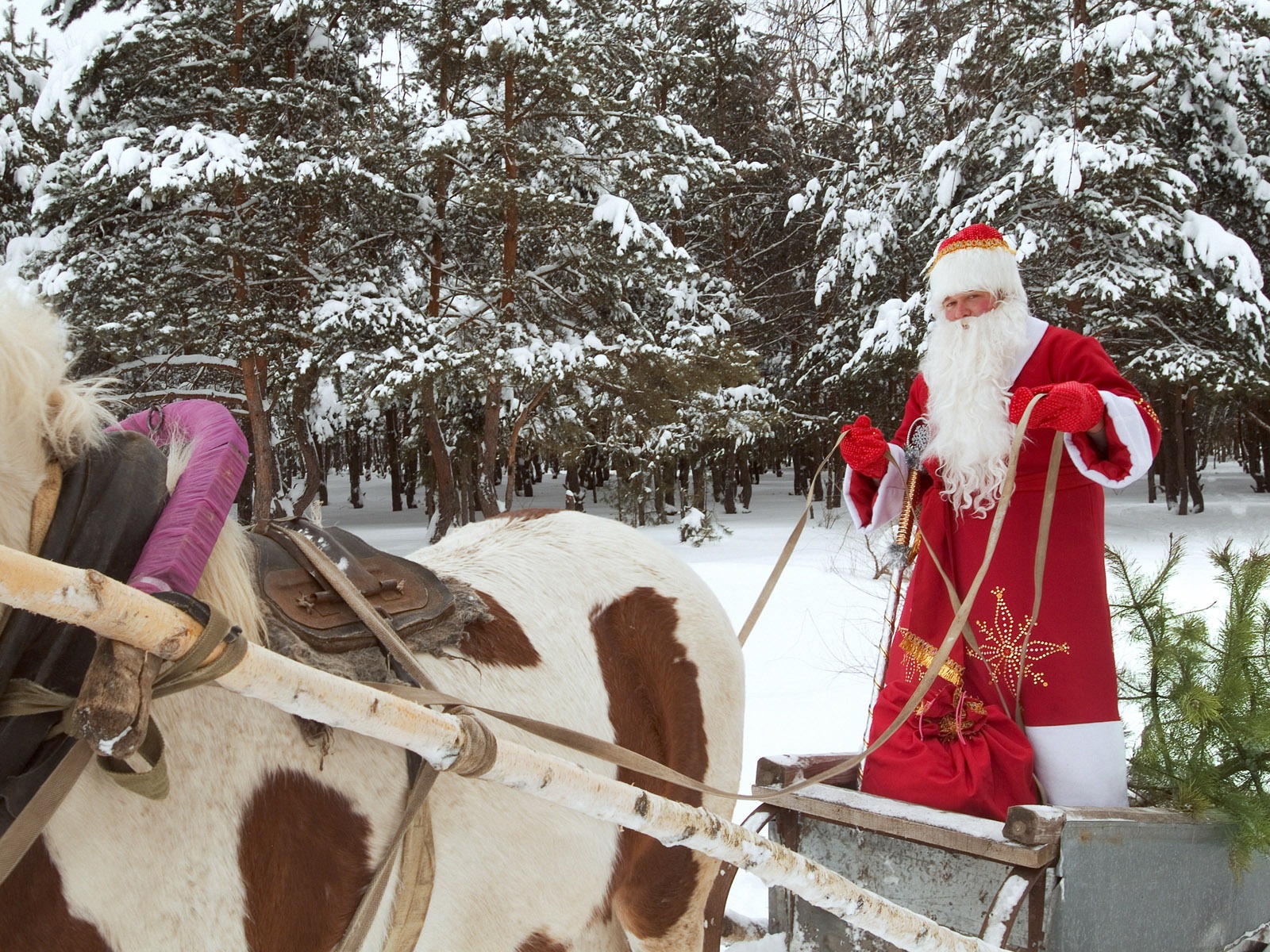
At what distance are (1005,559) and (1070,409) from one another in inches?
19.3

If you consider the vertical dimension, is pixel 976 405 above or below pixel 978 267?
below

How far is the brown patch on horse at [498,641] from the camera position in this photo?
171 centimetres

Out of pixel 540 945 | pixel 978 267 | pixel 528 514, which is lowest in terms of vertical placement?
pixel 540 945

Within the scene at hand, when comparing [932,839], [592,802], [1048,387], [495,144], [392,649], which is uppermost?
[495,144]

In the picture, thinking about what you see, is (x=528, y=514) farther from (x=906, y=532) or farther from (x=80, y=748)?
(x=80, y=748)

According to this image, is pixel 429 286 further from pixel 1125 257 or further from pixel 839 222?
pixel 1125 257

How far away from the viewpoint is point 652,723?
2135 mm

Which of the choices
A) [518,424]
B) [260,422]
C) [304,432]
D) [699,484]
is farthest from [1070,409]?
[699,484]

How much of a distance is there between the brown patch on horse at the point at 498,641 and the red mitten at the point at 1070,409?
1.39 m

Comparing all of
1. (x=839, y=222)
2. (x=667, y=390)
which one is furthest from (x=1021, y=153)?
(x=667, y=390)

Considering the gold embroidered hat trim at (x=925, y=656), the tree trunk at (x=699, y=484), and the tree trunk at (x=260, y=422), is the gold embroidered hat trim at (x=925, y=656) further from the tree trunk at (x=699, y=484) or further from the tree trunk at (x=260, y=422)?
the tree trunk at (x=699, y=484)

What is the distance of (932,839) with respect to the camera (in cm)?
218

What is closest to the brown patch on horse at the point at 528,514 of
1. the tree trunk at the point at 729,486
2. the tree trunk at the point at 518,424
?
the tree trunk at the point at 518,424

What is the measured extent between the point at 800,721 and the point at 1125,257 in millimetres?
10789
